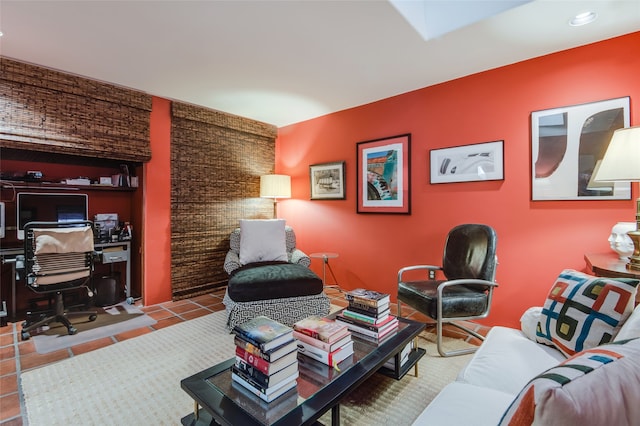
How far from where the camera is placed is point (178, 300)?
3.61 m

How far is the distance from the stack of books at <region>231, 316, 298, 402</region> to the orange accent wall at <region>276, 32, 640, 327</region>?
2.29 meters

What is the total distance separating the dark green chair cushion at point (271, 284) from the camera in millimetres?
2646

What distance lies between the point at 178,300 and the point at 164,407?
6.81 ft

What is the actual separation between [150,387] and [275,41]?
8.50ft

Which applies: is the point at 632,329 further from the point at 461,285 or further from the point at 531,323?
the point at 461,285

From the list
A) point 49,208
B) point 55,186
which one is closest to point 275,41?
point 55,186

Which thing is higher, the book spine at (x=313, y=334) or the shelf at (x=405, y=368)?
the book spine at (x=313, y=334)

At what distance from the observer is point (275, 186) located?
4.15 meters

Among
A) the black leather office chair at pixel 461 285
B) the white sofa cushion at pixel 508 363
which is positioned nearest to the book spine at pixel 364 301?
the white sofa cushion at pixel 508 363

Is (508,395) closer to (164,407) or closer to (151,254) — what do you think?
(164,407)

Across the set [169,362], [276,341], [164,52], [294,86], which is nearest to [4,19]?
[164,52]

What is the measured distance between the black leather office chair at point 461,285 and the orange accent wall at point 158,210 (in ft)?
8.99

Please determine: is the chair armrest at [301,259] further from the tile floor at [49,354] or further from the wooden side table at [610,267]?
the wooden side table at [610,267]

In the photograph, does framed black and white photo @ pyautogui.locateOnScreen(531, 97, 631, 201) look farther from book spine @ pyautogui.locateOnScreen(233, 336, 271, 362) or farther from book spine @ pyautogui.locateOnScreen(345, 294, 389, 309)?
book spine @ pyautogui.locateOnScreen(233, 336, 271, 362)
